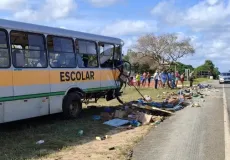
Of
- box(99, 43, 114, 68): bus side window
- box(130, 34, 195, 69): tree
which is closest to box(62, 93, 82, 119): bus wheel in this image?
box(99, 43, 114, 68): bus side window

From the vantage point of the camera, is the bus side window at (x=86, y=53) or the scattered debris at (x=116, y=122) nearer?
the scattered debris at (x=116, y=122)

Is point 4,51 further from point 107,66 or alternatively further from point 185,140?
point 107,66

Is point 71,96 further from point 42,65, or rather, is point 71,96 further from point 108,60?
point 108,60

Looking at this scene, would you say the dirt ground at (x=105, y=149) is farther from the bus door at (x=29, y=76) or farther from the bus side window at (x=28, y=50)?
the bus side window at (x=28, y=50)

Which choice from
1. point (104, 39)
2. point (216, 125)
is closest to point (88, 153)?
point (216, 125)

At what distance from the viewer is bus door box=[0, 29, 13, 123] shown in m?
9.63

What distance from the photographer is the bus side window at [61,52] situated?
11.6 meters

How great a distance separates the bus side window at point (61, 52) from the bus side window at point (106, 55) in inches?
77.5

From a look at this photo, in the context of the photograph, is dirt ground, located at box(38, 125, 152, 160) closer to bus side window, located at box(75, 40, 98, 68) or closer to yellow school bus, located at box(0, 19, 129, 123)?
yellow school bus, located at box(0, 19, 129, 123)

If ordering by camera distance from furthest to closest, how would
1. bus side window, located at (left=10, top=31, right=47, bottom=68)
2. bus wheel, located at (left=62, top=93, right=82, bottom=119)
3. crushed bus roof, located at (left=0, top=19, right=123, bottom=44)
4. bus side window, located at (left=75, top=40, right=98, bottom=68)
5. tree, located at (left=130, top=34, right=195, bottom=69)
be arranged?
1. tree, located at (left=130, top=34, right=195, bottom=69)
2. bus side window, located at (left=75, top=40, right=98, bottom=68)
3. bus wheel, located at (left=62, top=93, right=82, bottom=119)
4. bus side window, located at (left=10, top=31, right=47, bottom=68)
5. crushed bus roof, located at (left=0, top=19, right=123, bottom=44)

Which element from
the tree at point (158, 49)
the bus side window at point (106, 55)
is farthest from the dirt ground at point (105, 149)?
the tree at point (158, 49)

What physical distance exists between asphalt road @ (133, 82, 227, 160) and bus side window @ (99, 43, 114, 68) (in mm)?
3285

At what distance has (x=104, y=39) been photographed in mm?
14766

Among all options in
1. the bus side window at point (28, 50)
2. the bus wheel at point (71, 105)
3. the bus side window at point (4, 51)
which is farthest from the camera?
the bus wheel at point (71, 105)
